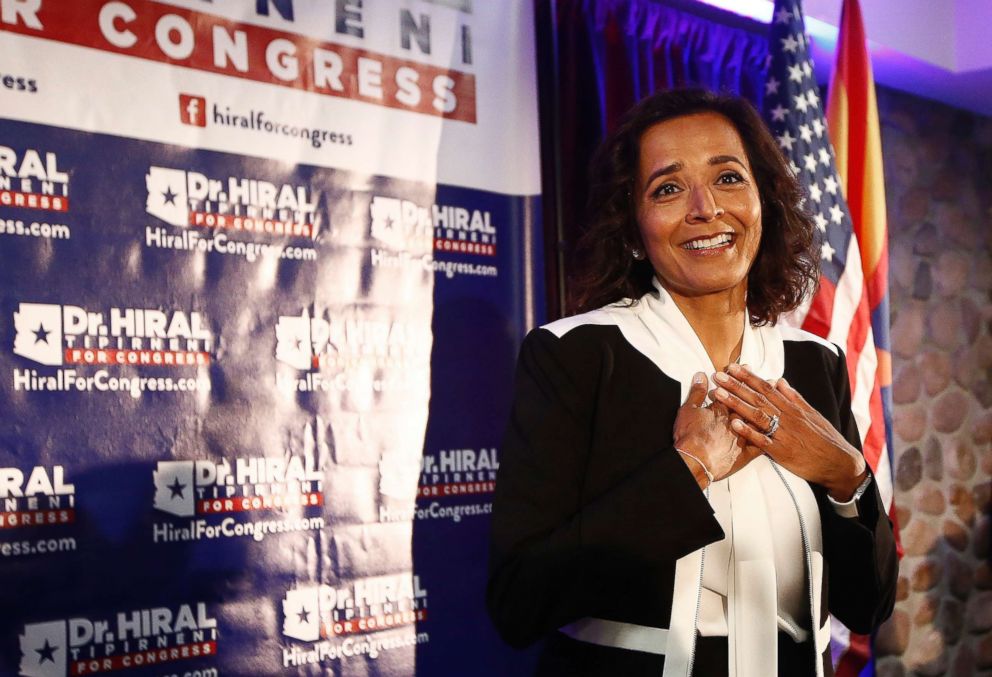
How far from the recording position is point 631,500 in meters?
1.23

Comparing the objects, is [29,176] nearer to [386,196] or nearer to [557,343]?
[386,196]

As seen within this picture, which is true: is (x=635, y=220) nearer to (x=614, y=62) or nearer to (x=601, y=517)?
(x=601, y=517)

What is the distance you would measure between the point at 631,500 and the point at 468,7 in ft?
5.53

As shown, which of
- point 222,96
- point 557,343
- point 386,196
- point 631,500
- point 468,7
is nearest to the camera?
point 631,500

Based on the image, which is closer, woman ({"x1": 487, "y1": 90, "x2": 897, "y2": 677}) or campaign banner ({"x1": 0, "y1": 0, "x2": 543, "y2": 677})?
woman ({"x1": 487, "y1": 90, "x2": 897, "y2": 677})

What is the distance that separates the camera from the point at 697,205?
4.84 ft

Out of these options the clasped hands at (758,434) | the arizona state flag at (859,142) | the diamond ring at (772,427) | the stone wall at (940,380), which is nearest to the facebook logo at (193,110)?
the clasped hands at (758,434)

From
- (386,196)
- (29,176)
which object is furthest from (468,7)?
(29,176)

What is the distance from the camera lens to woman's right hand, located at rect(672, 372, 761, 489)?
128 cm

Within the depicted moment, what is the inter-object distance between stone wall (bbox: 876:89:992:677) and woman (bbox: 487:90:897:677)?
2721 mm

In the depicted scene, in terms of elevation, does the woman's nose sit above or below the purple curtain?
below

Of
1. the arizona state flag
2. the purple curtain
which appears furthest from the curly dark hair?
the arizona state flag

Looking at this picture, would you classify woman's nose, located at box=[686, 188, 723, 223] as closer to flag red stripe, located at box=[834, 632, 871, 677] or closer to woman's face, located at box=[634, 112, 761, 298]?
woman's face, located at box=[634, 112, 761, 298]

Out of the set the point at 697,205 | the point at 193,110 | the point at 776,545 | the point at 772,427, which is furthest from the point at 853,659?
the point at 193,110
